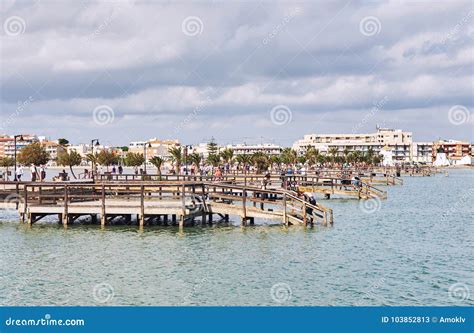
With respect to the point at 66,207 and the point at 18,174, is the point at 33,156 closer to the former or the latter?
the point at 18,174

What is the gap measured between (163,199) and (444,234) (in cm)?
1680

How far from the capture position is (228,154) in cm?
13462

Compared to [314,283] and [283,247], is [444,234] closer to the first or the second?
[283,247]

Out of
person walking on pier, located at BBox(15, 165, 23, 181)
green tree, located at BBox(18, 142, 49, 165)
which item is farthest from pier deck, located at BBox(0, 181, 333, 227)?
green tree, located at BBox(18, 142, 49, 165)

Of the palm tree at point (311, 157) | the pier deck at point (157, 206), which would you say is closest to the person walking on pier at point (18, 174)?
the pier deck at point (157, 206)

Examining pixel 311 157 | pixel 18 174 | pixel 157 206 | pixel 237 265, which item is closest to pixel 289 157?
pixel 311 157

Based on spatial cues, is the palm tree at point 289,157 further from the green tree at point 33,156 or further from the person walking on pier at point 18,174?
the person walking on pier at point 18,174

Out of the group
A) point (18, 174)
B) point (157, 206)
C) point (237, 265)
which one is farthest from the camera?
point (18, 174)

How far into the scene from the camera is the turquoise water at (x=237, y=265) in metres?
Result: 19.4

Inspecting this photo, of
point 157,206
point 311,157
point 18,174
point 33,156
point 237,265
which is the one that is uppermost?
point 311,157

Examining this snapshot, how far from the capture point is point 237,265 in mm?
24000
